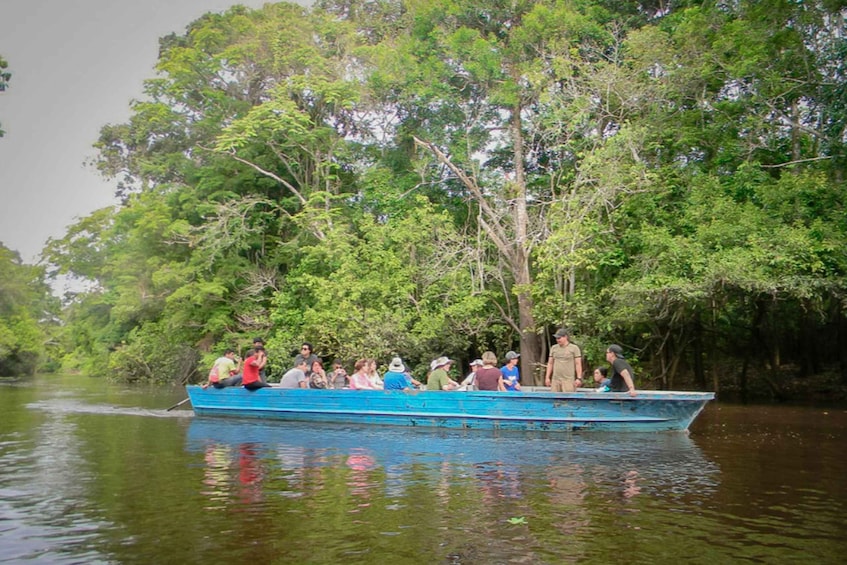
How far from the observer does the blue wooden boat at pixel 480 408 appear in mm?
14703

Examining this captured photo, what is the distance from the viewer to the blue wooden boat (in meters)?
14.7

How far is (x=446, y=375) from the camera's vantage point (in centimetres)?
1656

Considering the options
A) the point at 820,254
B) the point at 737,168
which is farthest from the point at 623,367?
the point at 737,168

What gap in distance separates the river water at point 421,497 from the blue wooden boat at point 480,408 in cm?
40

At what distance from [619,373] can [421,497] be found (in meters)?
6.73

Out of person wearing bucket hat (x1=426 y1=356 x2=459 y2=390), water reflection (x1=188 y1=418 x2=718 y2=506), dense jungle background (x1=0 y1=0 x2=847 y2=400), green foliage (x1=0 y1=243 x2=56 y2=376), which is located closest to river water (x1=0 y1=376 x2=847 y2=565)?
water reflection (x1=188 y1=418 x2=718 y2=506)

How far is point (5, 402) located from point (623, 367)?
1955 centimetres

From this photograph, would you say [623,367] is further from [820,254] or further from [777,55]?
[777,55]

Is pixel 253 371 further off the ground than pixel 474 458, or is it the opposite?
pixel 253 371

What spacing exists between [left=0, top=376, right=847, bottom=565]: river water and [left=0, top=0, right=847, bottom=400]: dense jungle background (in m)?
8.45

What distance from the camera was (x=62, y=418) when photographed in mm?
18922

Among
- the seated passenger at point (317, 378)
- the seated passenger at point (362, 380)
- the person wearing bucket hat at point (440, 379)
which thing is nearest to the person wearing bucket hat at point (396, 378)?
the person wearing bucket hat at point (440, 379)

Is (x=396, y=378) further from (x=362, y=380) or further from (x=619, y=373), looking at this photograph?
(x=619, y=373)

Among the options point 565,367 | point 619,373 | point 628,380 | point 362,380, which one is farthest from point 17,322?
point 628,380
